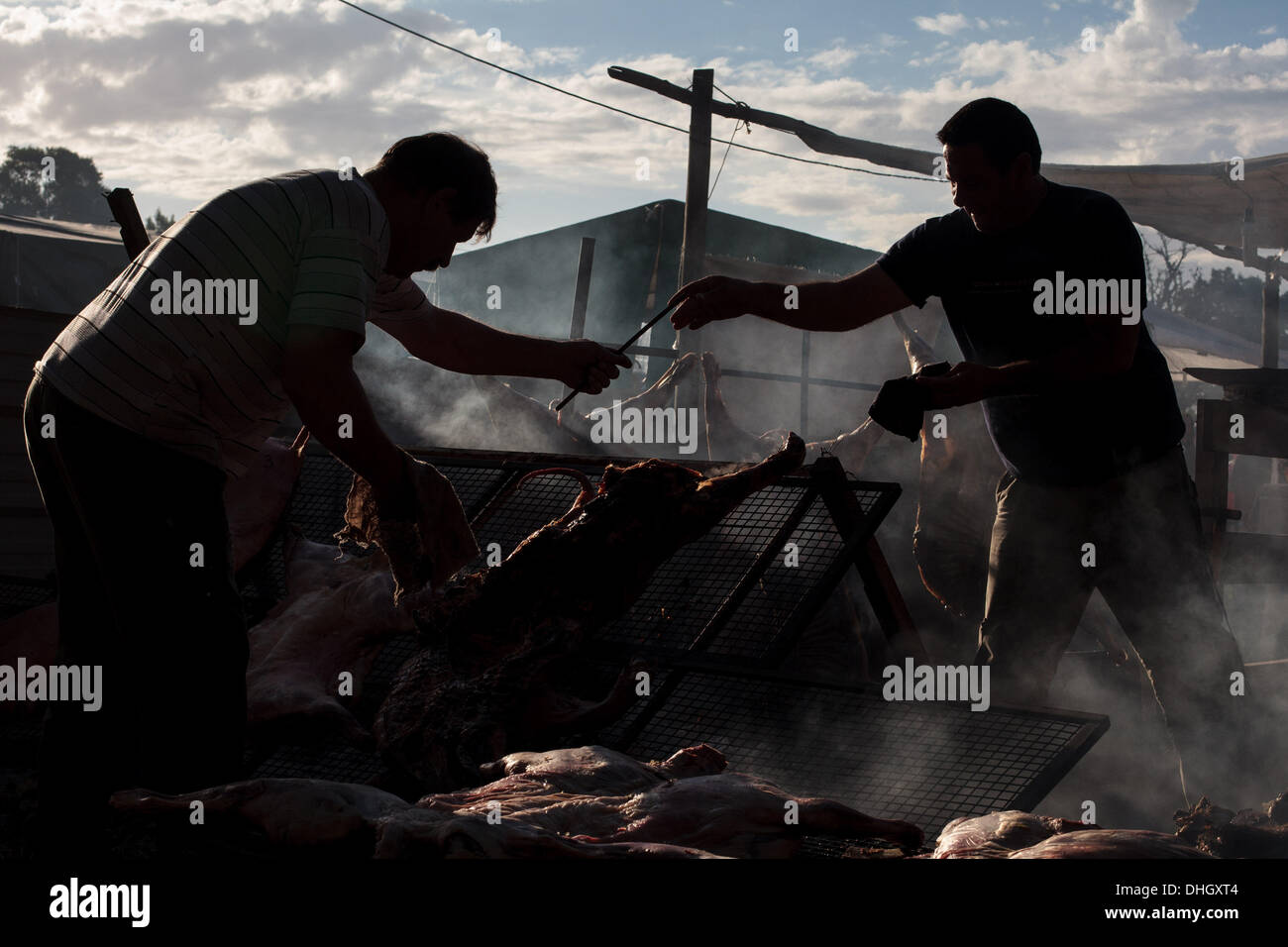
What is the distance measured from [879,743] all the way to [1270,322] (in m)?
11.6

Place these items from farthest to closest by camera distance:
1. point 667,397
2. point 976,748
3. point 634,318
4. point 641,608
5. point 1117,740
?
point 634,318 → point 667,397 → point 1117,740 → point 641,608 → point 976,748

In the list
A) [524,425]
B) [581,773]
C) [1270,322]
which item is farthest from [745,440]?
[1270,322]

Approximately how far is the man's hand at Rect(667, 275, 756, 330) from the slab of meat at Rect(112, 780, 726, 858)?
7.85ft

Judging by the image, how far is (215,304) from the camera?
2.84m

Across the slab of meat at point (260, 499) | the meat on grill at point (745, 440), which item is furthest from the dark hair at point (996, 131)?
the meat on grill at point (745, 440)

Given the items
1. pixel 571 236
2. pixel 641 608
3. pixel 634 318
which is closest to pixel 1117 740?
pixel 641 608

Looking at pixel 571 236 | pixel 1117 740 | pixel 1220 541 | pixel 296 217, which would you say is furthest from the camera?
pixel 571 236

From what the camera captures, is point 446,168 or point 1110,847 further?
point 446,168

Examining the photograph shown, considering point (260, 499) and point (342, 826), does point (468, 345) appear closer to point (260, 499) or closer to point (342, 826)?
point (260, 499)

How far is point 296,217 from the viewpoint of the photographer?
9.35ft

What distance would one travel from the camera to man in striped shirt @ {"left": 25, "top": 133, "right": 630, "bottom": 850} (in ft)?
9.23
